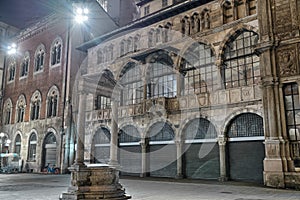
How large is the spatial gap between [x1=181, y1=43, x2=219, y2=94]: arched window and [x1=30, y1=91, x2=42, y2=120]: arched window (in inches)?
670

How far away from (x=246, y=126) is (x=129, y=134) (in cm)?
903

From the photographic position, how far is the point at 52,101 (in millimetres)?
27672

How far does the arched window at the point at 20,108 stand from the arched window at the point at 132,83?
13.9 metres

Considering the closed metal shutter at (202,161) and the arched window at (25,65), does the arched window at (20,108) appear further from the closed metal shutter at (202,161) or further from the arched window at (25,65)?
the closed metal shutter at (202,161)

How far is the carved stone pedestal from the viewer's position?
8367 mm

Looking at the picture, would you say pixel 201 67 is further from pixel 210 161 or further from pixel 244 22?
pixel 210 161

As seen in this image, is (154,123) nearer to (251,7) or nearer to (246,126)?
(246,126)

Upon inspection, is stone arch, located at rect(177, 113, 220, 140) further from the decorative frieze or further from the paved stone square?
the decorative frieze

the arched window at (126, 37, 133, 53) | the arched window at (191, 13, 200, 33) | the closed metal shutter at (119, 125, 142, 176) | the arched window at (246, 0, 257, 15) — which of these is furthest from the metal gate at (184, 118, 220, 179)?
the arched window at (126, 37, 133, 53)

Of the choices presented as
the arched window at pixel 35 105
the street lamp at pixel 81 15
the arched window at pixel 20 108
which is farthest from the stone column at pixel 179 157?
the arched window at pixel 20 108

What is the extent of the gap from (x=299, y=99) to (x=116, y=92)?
836cm

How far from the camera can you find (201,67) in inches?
728

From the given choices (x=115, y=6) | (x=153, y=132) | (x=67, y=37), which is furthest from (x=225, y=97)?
(x=115, y=6)

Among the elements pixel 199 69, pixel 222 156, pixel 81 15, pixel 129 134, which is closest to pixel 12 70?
pixel 81 15
